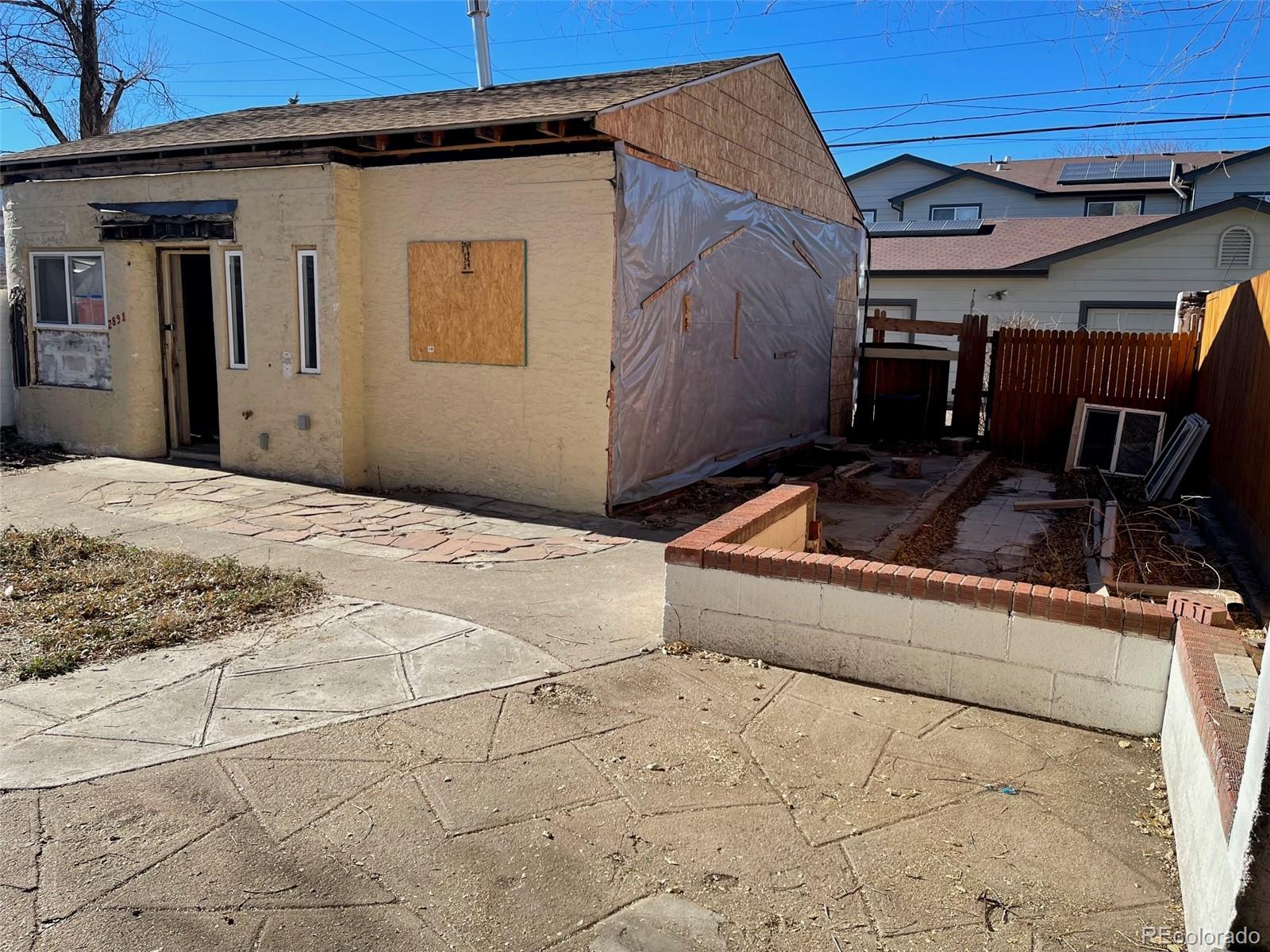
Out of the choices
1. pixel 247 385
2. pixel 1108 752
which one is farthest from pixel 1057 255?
pixel 1108 752

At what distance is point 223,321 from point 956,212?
948 inches

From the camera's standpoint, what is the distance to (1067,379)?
13523 mm

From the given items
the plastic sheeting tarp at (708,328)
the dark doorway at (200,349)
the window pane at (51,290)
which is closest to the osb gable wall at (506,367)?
the plastic sheeting tarp at (708,328)

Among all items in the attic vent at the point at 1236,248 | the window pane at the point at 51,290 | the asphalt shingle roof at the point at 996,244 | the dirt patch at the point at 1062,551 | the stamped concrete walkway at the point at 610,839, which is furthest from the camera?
the asphalt shingle roof at the point at 996,244

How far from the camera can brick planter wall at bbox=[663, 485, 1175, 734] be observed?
4047 mm

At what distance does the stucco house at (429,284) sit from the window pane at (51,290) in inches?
1.3

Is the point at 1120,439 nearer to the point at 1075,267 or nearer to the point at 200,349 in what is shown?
the point at 1075,267

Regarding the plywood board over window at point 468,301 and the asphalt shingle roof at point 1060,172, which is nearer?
the plywood board over window at point 468,301

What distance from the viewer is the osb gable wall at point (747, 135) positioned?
28.6 feet

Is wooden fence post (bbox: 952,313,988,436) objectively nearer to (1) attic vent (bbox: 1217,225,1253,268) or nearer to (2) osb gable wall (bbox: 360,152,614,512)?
(1) attic vent (bbox: 1217,225,1253,268)

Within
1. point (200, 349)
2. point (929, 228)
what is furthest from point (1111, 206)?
point (200, 349)

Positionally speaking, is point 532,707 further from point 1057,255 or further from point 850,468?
point 1057,255

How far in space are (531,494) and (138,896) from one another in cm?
620

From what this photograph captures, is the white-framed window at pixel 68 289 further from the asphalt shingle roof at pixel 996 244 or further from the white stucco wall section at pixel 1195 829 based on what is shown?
the asphalt shingle roof at pixel 996 244
